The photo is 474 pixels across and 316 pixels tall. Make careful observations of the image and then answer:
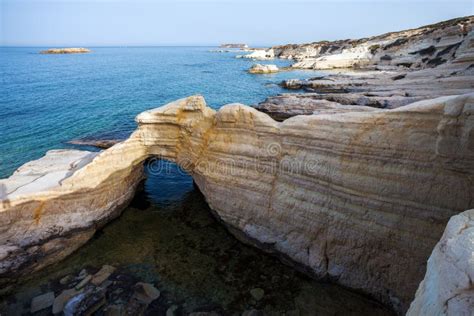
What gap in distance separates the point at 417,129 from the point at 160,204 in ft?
33.8

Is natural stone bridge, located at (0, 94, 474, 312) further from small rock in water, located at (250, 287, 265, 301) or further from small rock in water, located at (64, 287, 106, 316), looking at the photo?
small rock in water, located at (64, 287, 106, 316)

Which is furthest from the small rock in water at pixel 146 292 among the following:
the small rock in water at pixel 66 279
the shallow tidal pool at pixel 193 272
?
the small rock in water at pixel 66 279

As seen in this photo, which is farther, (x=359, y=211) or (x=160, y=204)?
(x=160, y=204)

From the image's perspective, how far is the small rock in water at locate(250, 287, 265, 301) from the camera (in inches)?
332

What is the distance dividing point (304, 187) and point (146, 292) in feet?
18.1

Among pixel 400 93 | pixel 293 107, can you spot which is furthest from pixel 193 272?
pixel 400 93

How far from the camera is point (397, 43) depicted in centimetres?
5709

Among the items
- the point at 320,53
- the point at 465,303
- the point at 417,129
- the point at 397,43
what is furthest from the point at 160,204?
the point at 320,53

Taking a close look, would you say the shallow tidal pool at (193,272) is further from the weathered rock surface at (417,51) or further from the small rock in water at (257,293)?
the weathered rock surface at (417,51)

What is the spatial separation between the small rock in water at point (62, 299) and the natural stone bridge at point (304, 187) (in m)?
1.72

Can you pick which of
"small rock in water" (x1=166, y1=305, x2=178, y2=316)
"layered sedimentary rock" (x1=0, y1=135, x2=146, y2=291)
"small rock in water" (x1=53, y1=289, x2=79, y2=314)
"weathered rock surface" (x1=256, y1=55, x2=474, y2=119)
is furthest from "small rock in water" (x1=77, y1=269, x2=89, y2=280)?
"weathered rock surface" (x1=256, y1=55, x2=474, y2=119)

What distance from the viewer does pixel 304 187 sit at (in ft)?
29.7

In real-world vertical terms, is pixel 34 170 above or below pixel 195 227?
above

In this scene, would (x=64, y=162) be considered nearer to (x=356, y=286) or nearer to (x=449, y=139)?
(x=356, y=286)
